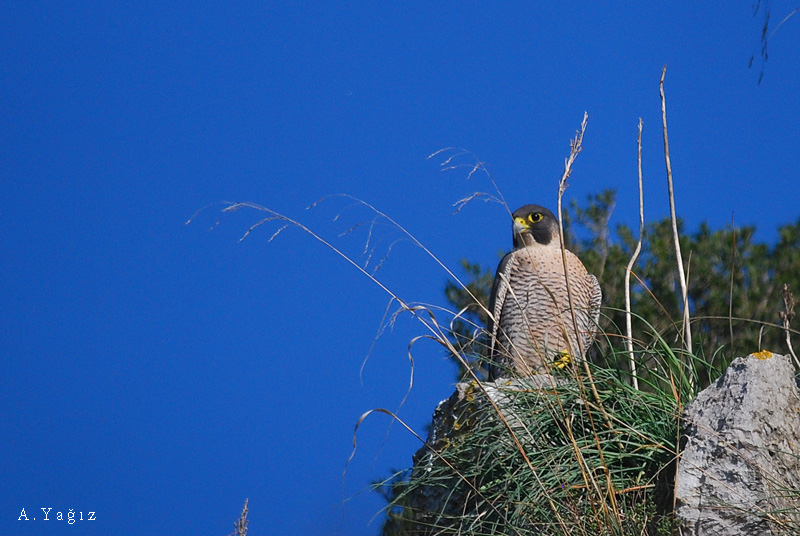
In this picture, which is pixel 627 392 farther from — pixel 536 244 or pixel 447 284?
pixel 447 284

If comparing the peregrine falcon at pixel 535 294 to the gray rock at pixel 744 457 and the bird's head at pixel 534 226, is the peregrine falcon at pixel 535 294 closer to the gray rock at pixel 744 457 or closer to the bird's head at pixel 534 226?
the bird's head at pixel 534 226

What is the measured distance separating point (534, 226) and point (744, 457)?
12.5 ft

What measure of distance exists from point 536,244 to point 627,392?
308 centimetres

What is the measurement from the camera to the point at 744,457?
3.15 m

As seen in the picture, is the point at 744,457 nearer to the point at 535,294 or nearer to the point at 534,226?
the point at 535,294

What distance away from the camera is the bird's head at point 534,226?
22.1 feet

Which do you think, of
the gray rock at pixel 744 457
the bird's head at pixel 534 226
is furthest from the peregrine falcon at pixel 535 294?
the gray rock at pixel 744 457

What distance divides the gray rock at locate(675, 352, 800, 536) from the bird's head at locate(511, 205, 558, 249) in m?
3.42

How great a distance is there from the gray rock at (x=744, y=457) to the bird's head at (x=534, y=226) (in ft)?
11.2

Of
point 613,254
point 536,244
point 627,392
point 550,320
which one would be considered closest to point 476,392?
point 627,392

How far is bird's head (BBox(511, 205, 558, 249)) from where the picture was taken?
22.1 feet

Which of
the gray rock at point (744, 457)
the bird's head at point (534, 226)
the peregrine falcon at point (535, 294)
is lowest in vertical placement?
the gray rock at point (744, 457)

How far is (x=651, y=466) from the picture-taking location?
11.6ft

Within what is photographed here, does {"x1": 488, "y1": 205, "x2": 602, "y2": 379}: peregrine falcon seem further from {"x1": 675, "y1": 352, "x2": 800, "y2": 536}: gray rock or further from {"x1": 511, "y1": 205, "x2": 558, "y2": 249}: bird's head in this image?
{"x1": 675, "y1": 352, "x2": 800, "y2": 536}: gray rock
